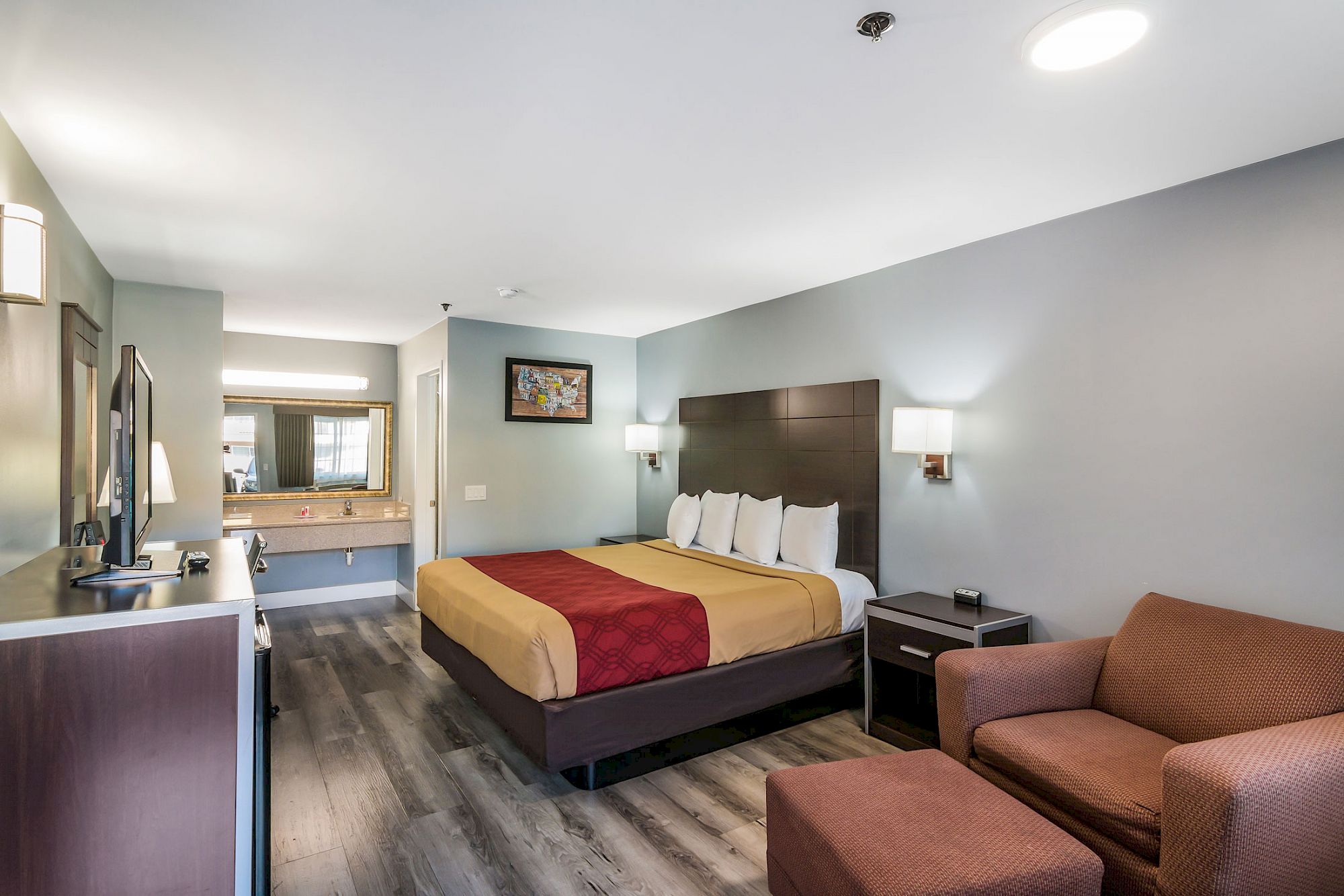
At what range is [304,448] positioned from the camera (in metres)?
6.04

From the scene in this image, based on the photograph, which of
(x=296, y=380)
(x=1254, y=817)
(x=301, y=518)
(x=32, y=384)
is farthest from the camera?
(x=296, y=380)

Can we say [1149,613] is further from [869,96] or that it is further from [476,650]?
[476,650]

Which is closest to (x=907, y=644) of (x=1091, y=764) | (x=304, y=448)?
(x=1091, y=764)

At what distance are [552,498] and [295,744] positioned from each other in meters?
2.73

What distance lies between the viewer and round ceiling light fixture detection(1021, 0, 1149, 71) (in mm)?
1519

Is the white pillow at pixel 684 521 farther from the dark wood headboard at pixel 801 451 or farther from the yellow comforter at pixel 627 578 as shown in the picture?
the yellow comforter at pixel 627 578

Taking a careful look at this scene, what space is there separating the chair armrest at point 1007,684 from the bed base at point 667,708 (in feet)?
3.22

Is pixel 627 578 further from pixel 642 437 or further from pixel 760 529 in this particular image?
pixel 642 437

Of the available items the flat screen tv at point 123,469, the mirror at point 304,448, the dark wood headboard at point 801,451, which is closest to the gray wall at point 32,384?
the flat screen tv at point 123,469

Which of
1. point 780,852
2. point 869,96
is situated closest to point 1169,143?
point 869,96

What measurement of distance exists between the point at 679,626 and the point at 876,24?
2.40 meters

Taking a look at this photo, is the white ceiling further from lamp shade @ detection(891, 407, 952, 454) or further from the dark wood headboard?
the dark wood headboard

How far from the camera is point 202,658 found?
4.92ft

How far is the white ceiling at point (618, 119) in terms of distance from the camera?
159cm
